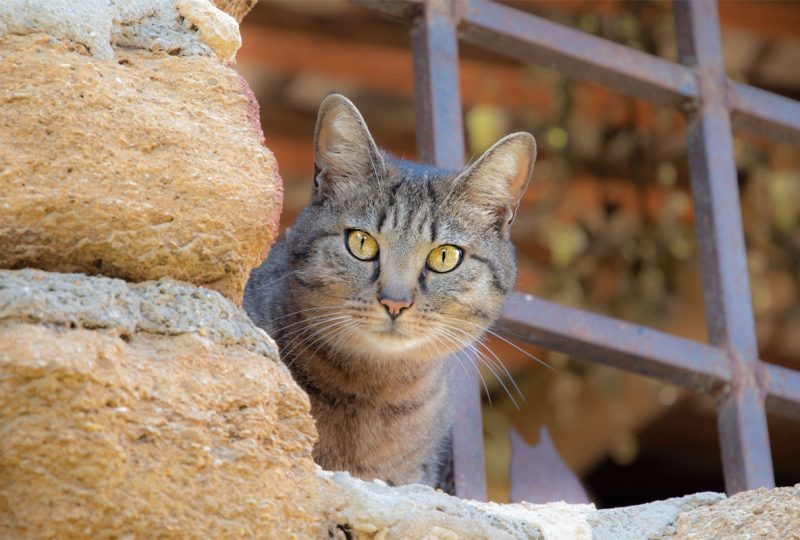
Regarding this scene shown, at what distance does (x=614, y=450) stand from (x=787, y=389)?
3.32 m

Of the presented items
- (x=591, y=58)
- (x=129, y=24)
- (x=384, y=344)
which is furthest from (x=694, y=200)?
(x=129, y=24)

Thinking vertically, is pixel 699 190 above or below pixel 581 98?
below

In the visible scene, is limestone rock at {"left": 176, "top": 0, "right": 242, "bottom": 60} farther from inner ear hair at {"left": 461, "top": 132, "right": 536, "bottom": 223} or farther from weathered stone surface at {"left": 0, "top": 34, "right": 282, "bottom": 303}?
inner ear hair at {"left": 461, "top": 132, "right": 536, "bottom": 223}

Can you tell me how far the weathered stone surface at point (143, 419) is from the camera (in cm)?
129

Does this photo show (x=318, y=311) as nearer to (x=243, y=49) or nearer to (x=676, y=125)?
(x=243, y=49)

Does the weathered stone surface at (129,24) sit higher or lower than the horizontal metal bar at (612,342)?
lower

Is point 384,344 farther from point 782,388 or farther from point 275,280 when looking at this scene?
point 782,388

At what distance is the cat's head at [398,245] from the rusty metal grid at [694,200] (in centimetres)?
A: 9

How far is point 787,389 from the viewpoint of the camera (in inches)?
107

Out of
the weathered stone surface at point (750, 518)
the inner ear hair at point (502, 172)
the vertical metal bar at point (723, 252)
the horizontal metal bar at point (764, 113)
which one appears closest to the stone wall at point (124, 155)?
the weathered stone surface at point (750, 518)

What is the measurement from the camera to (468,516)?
1575mm

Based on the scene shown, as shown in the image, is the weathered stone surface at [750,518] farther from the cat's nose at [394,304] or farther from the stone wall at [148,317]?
the cat's nose at [394,304]

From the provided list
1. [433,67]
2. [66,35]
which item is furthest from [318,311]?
[66,35]

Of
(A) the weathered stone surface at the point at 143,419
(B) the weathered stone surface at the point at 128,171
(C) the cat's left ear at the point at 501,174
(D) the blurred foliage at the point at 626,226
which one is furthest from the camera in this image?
(D) the blurred foliage at the point at 626,226
